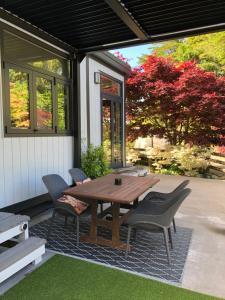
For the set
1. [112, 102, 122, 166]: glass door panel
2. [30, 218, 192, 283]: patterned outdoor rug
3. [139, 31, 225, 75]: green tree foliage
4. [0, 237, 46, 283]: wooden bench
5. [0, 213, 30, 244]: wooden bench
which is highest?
[139, 31, 225, 75]: green tree foliage

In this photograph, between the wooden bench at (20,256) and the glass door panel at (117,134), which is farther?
the glass door panel at (117,134)

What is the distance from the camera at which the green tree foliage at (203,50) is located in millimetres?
10609

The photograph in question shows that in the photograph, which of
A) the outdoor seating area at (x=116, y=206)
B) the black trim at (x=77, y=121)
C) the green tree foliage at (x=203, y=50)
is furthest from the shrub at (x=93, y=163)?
the green tree foliage at (x=203, y=50)

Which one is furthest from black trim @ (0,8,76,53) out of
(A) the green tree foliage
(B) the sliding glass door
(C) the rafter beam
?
A: (A) the green tree foliage

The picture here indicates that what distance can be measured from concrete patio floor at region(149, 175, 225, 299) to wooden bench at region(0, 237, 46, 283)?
1447 millimetres

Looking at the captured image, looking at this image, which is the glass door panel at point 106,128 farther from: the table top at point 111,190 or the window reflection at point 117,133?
the table top at point 111,190

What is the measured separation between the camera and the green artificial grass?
6.96 feet

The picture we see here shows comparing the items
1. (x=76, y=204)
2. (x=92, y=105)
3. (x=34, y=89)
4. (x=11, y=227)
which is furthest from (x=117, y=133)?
(x=11, y=227)

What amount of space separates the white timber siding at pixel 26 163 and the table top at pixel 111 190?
1163 millimetres

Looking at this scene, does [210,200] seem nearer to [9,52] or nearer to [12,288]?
[12,288]

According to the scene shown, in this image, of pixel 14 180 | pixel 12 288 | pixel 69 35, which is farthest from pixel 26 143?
pixel 12 288

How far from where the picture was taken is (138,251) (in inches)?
117

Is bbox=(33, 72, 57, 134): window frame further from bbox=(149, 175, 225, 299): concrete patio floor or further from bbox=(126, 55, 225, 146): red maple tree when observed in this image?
bbox=(126, 55, 225, 146): red maple tree

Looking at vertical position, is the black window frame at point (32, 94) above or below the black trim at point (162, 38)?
below
